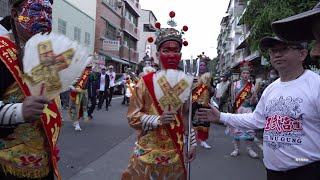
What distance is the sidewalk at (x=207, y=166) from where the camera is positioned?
19.9 ft

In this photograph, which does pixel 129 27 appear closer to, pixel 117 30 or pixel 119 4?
pixel 119 4

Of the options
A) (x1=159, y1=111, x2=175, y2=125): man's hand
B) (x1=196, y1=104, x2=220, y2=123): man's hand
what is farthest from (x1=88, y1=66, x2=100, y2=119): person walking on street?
(x1=159, y1=111, x2=175, y2=125): man's hand

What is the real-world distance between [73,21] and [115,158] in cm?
1982

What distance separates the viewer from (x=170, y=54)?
3559 mm

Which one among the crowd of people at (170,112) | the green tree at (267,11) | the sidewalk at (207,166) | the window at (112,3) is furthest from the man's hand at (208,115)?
the window at (112,3)

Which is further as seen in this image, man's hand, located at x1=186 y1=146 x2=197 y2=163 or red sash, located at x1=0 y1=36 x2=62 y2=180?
man's hand, located at x1=186 y1=146 x2=197 y2=163

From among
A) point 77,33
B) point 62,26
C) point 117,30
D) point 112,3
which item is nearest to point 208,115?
point 62,26

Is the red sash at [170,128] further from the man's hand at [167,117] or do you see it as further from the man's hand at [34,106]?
the man's hand at [34,106]

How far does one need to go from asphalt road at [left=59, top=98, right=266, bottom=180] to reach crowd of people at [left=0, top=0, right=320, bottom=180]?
2766 millimetres

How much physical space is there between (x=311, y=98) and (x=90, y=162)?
15.3ft

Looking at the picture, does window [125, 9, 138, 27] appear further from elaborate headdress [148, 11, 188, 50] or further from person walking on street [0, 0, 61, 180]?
person walking on street [0, 0, 61, 180]

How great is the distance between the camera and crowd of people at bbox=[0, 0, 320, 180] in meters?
2.29

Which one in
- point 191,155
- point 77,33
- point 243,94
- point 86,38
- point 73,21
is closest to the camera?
point 191,155

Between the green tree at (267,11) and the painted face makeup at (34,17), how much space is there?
24.3 feet
